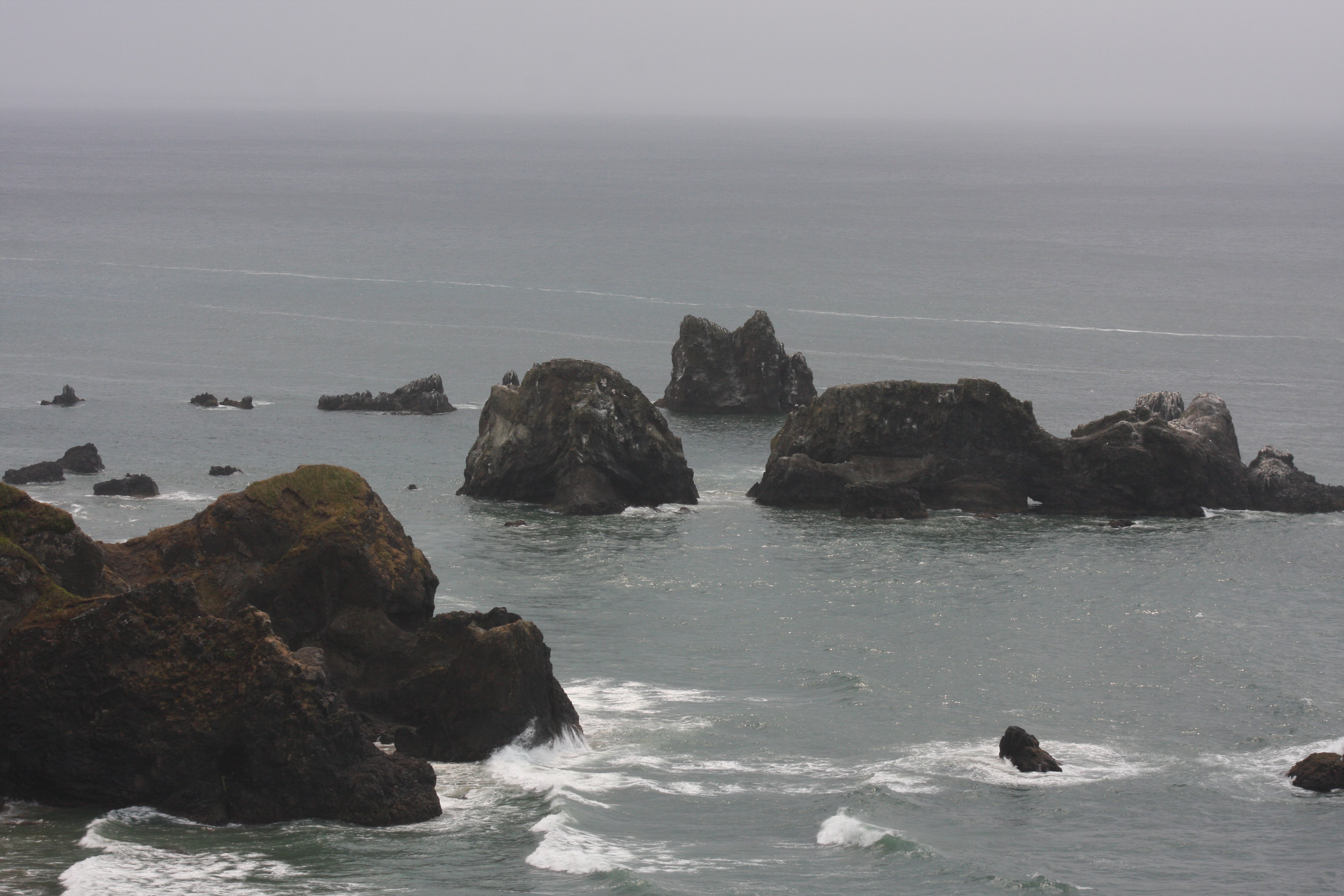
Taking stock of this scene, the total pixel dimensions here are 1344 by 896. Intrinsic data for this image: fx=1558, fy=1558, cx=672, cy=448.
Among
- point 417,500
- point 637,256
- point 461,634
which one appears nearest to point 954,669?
point 461,634

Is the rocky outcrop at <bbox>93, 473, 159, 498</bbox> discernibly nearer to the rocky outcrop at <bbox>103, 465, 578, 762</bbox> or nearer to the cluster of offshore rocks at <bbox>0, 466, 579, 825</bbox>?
the rocky outcrop at <bbox>103, 465, 578, 762</bbox>

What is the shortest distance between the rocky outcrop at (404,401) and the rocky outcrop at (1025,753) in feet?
197

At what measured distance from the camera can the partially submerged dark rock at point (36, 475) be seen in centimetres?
7044

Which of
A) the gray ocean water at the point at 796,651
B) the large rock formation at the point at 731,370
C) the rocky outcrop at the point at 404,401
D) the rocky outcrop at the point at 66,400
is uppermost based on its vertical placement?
the large rock formation at the point at 731,370

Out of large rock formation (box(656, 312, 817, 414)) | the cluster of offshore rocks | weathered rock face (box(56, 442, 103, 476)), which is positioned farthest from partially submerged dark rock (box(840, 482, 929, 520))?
weathered rock face (box(56, 442, 103, 476))

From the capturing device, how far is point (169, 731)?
102ft

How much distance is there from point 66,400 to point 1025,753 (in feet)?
239

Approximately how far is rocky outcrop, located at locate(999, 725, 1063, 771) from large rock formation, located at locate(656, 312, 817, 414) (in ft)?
193

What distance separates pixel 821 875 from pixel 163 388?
80.9 metres

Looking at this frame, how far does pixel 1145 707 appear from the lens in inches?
1688

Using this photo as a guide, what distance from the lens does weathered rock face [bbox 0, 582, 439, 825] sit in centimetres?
3084

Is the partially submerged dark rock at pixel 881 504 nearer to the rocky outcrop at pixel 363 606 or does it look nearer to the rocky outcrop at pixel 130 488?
the rocky outcrop at pixel 363 606

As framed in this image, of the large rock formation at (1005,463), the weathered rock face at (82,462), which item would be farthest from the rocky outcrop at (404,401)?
the large rock formation at (1005,463)

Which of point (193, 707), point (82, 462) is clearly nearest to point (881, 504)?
point (82, 462)
